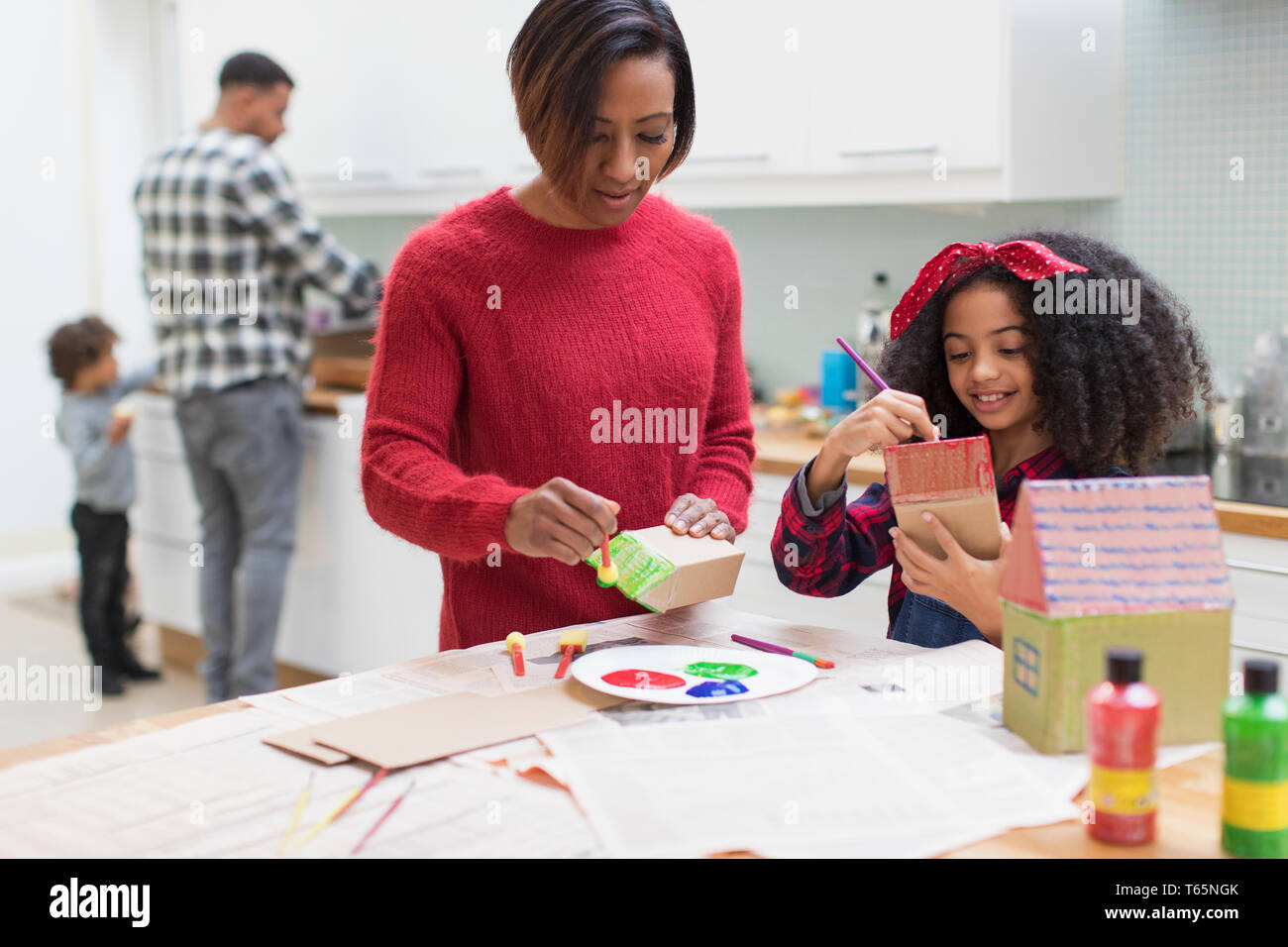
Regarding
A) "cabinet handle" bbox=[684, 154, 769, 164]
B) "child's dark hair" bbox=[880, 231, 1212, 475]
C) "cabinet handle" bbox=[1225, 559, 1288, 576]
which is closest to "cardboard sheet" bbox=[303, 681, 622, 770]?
"child's dark hair" bbox=[880, 231, 1212, 475]

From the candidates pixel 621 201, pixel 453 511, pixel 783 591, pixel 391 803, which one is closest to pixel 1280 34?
pixel 783 591

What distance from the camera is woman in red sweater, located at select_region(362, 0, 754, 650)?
1354 mm

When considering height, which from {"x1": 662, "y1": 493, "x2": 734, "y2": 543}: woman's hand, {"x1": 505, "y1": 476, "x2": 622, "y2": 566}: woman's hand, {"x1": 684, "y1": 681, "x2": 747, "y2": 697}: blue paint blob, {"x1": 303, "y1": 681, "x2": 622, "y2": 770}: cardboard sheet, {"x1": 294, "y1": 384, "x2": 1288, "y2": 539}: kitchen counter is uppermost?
{"x1": 505, "y1": 476, "x2": 622, "y2": 566}: woman's hand

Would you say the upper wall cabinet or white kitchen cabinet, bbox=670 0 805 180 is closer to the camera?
the upper wall cabinet

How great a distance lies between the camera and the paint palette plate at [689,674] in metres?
1.17

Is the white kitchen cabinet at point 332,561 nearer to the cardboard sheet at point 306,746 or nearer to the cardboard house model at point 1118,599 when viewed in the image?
the cardboard sheet at point 306,746

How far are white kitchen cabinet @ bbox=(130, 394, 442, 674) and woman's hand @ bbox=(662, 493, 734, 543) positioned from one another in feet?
5.48

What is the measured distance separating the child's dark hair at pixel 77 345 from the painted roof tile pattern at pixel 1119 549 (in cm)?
286

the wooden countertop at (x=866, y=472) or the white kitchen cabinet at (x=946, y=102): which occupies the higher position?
the white kitchen cabinet at (x=946, y=102)

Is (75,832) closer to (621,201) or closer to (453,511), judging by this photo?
(453,511)

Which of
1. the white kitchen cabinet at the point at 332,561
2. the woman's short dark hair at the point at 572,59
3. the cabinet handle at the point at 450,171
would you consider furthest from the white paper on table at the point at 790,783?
the cabinet handle at the point at 450,171

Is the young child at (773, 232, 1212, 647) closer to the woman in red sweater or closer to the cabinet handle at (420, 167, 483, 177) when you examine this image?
the woman in red sweater

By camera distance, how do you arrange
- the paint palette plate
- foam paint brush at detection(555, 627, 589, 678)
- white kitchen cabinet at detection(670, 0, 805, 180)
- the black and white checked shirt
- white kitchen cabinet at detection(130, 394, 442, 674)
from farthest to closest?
white kitchen cabinet at detection(130, 394, 442, 674)
the black and white checked shirt
white kitchen cabinet at detection(670, 0, 805, 180)
foam paint brush at detection(555, 627, 589, 678)
the paint palette plate
